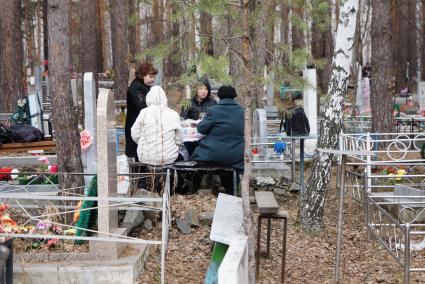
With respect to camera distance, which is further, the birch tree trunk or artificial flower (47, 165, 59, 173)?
artificial flower (47, 165, 59, 173)

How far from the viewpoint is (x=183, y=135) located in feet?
32.4

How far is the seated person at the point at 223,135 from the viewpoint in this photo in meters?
9.28

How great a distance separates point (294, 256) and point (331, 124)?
5.96 feet

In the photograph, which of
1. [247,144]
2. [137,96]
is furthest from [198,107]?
[247,144]

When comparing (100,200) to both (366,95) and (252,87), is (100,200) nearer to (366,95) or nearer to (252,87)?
(252,87)

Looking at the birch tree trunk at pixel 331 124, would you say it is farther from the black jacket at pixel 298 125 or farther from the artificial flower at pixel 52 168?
the artificial flower at pixel 52 168

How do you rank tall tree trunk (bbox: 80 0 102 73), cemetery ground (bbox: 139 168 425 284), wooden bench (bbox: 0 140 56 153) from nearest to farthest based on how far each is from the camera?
1. cemetery ground (bbox: 139 168 425 284)
2. wooden bench (bbox: 0 140 56 153)
3. tall tree trunk (bbox: 80 0 102 73)

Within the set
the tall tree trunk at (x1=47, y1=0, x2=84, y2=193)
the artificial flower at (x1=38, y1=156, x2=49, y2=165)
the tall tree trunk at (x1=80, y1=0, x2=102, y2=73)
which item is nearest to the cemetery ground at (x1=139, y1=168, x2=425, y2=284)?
the tall tree trunk at (x1=47, y1=0, x2=84, y2=193)

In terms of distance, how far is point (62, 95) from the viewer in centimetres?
835

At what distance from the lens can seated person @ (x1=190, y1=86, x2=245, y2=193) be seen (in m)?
9.28

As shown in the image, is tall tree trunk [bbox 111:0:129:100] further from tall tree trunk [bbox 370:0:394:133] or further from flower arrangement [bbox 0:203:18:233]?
flower arrangement [bbox 0:203:18:233]

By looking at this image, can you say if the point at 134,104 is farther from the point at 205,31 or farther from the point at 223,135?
the point at 205,31

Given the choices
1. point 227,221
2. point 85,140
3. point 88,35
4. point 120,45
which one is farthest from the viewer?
point 120,45

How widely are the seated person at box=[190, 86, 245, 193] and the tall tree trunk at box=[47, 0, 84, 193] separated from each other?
Answer: 5.36 ft
